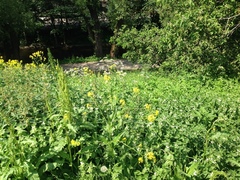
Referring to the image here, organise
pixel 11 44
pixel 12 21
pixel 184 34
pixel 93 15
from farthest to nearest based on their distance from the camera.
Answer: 1. pixel 93 15
2. pixel 11 44
3. pixel 12 21
4. pixel 184 34

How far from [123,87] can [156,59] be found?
4.42 m

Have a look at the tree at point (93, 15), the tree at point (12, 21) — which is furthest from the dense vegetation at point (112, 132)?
the tree at point (93, 15)

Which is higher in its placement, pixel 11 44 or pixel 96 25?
pixel 96 25

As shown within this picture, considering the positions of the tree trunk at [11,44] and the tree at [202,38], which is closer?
the tree at [202,38]

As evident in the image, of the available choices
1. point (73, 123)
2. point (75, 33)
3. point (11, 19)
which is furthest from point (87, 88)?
point (75, 33)

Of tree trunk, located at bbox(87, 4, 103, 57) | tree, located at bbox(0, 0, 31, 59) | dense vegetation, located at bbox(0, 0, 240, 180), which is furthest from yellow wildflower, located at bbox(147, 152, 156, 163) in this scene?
tree trunk, located at bbox(87, 4, 103, 57)

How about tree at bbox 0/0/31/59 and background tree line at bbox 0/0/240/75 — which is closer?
background tree line at bbox 0/0/240/75

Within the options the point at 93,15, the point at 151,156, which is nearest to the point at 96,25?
the point at 93,15

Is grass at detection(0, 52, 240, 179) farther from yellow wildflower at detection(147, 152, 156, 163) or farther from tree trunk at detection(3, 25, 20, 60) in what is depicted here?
tree trunk at detection(3, 25, 20, 60)

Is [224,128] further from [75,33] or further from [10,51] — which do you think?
[75,33]

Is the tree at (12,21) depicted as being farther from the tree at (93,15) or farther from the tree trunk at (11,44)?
the tree at (93,15)

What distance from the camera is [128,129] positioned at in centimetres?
278

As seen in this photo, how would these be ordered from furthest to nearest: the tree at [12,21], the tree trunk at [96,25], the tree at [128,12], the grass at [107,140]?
the tree trunk at [96,25], the tree at [128,12], the tree at [12,21], the grass at [107,140]

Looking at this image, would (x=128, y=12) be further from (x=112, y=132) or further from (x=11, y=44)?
(x=112, y=132)
